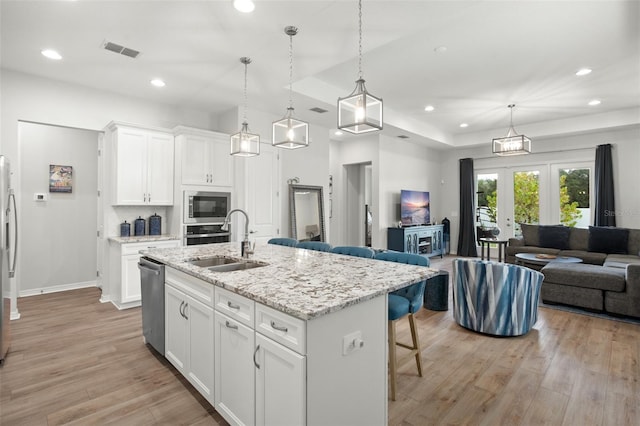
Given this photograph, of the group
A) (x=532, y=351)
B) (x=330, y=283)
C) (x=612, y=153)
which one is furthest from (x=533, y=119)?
(x=330, y=283)

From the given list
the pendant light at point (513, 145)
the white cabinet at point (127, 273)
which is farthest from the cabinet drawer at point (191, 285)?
the pendant light at point (513, 145)

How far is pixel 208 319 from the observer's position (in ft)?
6.77

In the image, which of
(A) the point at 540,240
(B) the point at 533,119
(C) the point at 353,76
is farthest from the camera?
(B) the point at 533,119

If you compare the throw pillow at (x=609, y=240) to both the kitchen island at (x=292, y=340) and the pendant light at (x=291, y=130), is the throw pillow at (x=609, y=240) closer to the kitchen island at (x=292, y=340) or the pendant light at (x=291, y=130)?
the kitchen island at (x=292, y=340)

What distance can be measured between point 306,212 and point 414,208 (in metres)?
3.08

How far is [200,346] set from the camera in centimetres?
217

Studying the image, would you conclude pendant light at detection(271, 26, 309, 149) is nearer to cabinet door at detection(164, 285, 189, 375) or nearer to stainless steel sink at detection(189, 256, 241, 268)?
stainless steel sink at detection(189, 256, 241, 268)

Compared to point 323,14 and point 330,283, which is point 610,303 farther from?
point 323,14

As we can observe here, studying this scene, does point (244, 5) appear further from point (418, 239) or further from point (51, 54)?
point (418, 239)

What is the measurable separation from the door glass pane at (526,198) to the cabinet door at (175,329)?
315 inches

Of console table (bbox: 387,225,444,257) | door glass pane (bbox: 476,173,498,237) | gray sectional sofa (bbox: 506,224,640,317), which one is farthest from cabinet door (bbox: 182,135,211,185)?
door glass pane (bbox: 476,173,498,237)

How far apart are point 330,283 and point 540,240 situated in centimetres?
621

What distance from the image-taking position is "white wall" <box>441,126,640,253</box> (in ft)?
21.5

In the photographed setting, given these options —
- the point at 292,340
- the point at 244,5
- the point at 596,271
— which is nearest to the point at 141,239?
the point at 244,5
